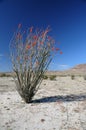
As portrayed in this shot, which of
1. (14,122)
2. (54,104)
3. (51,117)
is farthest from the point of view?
(54,104)

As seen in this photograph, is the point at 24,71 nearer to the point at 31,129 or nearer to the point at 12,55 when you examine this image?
the point at 12,55

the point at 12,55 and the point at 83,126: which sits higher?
the point at 12,55

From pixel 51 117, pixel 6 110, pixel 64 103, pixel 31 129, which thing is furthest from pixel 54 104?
pixel 31 129

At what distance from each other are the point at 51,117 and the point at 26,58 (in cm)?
243

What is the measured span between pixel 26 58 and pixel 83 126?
10.5ft

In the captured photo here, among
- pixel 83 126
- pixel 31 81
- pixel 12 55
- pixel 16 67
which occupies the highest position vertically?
pixel 12 55

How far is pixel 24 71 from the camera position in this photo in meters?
6.36

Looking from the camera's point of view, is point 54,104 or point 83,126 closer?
point 83,126

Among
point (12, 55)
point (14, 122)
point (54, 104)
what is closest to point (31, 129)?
point (14, 122)

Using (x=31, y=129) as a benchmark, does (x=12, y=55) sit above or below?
above

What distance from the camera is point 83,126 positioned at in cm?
413

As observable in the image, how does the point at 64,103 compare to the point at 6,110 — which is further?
the point at 64,103

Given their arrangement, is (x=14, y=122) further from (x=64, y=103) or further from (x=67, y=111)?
(x=64, y=103)

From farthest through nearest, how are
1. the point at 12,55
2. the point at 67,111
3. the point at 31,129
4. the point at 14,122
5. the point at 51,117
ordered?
the point at 12,55 < the point at 67,111 < the point at 51,117 < the point at 14,122 < the point at 31,129
